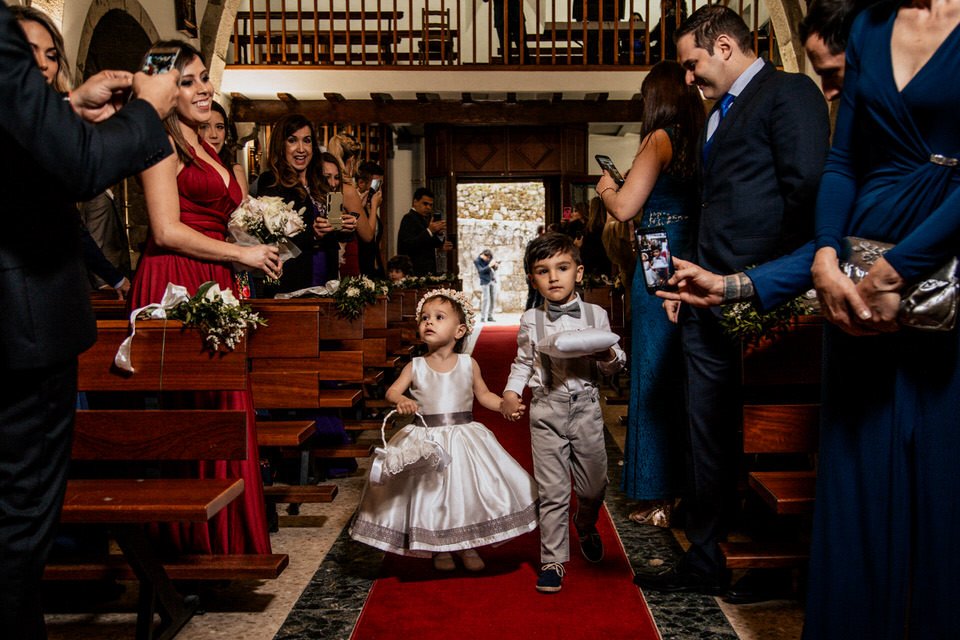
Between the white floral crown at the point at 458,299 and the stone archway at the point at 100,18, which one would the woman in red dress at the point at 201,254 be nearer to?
the white floral crown at the point at 458,299

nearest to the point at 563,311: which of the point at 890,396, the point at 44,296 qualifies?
the point at 890,396

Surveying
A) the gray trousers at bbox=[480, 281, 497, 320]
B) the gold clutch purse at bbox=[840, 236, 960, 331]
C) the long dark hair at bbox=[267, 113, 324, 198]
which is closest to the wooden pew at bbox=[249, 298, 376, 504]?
the long dark hair at bbox=[267, 113, 324, 198]

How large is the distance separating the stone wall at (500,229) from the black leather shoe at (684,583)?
1846 cm

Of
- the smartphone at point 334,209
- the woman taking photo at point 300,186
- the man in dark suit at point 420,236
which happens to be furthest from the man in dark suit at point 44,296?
the man in dark suit at point 420,236

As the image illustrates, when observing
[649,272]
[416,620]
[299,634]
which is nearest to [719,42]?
[649,272]

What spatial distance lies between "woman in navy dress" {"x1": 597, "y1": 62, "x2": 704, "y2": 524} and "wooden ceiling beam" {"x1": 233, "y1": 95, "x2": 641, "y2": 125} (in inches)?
337

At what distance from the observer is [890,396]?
1.77 metres

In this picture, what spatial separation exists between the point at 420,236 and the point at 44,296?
8427mm

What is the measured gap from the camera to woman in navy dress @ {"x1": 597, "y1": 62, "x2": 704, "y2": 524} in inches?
137

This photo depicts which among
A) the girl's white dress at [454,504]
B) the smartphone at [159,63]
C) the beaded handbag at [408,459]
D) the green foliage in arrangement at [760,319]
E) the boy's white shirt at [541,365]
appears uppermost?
the smartphone at [159,63]

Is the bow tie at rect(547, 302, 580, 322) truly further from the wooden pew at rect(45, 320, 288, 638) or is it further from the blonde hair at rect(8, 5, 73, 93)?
the blonde hair at rect(8, 5, 73, 93)

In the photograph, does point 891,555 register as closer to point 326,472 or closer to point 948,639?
point 948,639

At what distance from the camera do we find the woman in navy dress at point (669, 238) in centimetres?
348

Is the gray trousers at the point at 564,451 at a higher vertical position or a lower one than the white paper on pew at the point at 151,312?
lower
